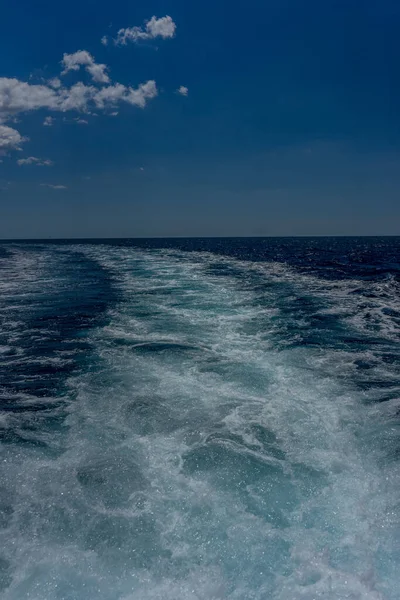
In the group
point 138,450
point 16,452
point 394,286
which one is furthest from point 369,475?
point 394,286

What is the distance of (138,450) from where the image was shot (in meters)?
6.58

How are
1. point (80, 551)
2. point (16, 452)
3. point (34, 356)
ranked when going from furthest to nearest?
point (34, 356) → point (16, 452) → point (80, 551)

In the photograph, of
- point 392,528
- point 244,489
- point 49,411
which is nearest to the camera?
point 392,528

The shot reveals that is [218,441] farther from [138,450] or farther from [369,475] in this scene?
[369,475]

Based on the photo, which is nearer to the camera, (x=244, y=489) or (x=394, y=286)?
(x=244, y=489)

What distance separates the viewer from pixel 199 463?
20.4 feet

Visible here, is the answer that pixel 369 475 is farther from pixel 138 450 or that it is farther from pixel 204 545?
pixel 138 450

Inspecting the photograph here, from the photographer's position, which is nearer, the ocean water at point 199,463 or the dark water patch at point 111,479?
the ocean water at point 199,463

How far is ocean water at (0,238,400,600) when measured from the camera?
430cm

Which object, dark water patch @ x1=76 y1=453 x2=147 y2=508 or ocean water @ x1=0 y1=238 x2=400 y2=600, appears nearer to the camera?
ocean water @ x1=0 y1=238 x2=400 y2=600

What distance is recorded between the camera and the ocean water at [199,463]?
4.30 metres

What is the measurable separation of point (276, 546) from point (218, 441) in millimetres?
2325

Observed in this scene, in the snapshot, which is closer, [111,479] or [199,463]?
[111,479]

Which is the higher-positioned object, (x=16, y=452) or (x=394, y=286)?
(x=394, y=286)
